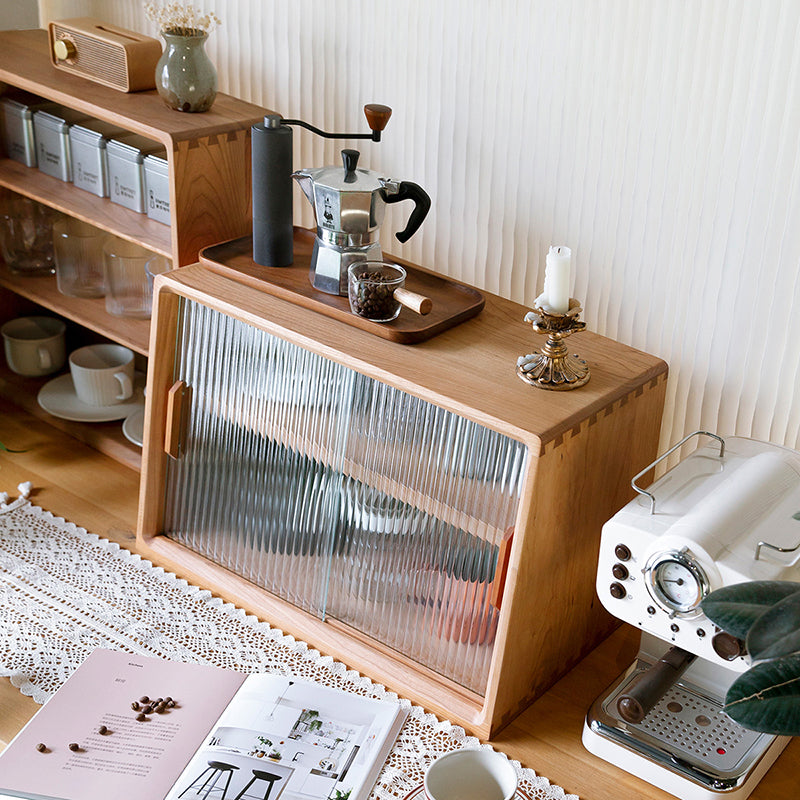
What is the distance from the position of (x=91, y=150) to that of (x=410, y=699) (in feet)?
3.57

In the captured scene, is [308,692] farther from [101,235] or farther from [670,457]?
[101,235]

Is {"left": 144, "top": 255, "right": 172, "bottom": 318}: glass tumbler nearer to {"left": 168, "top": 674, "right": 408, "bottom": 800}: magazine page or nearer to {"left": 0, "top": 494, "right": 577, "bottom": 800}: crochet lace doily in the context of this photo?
{"left": 0, "top": 494, "right": 577, "bottom": 800}: crochet lace doily

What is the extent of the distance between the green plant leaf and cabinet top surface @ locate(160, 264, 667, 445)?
1.18ft

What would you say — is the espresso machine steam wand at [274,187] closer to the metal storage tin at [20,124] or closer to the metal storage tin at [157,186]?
the metal storage tin at [157,186]

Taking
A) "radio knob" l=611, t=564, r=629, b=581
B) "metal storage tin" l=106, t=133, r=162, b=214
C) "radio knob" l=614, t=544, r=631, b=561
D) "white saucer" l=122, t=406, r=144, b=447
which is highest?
"metal storage tin" l=106, t=133, r=162, b=214

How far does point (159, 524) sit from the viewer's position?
169 cm

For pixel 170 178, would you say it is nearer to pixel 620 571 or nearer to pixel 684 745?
pixel 620 571

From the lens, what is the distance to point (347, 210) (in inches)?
55.7

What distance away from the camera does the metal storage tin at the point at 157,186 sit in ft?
5.59

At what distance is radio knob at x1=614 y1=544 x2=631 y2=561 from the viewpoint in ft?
3.93

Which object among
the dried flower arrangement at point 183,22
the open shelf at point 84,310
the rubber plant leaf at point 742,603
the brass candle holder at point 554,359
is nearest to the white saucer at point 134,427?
the open shelf at point 84,310

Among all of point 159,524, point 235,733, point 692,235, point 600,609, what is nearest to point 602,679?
point 600,609

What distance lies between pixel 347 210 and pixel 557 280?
328 mm

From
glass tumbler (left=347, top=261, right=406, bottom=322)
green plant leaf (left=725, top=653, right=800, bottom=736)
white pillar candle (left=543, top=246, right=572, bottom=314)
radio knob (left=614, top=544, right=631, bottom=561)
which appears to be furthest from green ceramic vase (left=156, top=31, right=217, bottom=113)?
green plant leaf (left=725, top=653, right=800, bottom=736)
